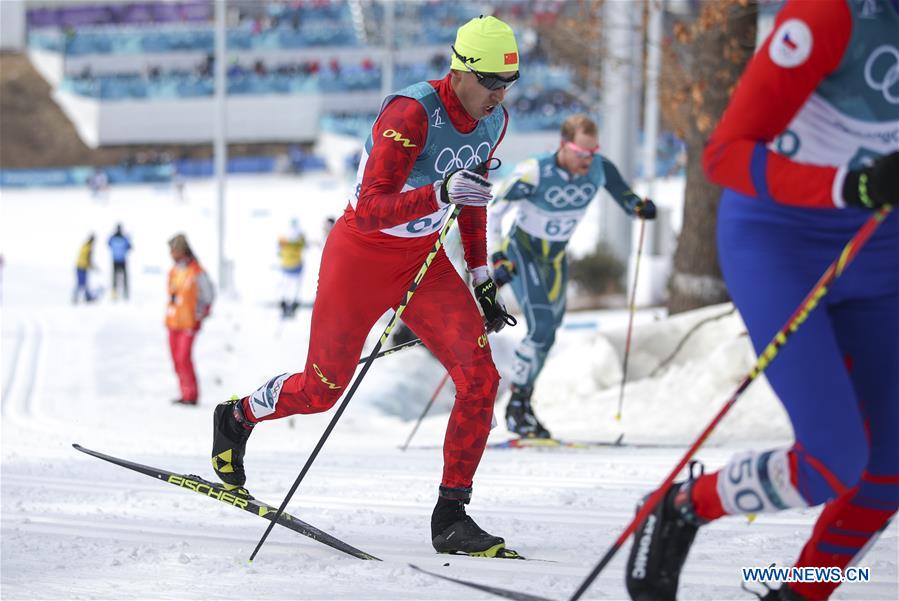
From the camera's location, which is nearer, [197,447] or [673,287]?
[197,447]

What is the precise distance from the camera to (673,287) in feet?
41.6

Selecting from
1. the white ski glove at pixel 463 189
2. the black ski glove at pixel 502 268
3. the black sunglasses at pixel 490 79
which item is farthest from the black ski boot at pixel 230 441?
the black ski glove at pixel 502 268

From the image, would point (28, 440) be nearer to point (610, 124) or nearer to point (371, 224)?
point (371, 224)

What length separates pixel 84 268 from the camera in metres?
21.8

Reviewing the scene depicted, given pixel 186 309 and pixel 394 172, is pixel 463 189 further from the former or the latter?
pixel 186 309

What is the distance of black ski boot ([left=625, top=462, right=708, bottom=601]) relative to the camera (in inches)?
129

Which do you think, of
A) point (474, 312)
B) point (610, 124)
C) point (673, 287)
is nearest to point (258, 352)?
point (673, 287)

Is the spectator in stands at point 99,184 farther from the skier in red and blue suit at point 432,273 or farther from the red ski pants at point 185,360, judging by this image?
the skier in red and blue suit at point 432,273

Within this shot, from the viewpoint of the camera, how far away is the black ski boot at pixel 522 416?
8.42 meters

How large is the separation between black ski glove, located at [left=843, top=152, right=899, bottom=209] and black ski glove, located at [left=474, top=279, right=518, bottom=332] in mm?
2188

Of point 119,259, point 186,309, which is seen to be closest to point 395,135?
point 186,309

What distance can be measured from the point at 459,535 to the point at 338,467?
2.81 meters

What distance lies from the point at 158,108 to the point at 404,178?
1932 inches

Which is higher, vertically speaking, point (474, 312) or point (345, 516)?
point (474, 312)
